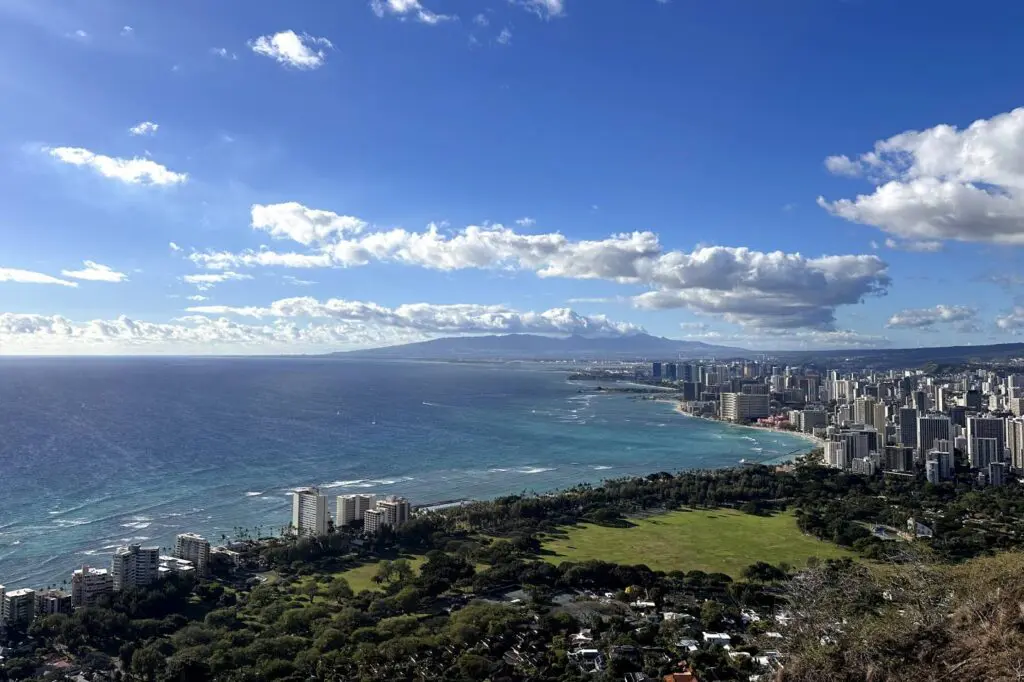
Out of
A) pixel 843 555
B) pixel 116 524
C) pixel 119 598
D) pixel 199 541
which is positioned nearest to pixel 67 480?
pixel 116 524

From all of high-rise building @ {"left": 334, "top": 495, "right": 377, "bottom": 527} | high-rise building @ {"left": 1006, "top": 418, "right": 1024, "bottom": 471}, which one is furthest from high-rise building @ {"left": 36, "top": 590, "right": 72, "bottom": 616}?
high-rise building @ {"left": 1006, "top": 418, "right": 1024, "bottom": 471}

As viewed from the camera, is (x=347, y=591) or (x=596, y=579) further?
(x=596, y=579)

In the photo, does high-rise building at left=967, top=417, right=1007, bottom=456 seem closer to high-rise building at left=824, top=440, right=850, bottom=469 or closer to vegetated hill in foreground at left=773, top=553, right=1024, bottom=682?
high-rise building at left=824, top=440, right=850, bottom=469

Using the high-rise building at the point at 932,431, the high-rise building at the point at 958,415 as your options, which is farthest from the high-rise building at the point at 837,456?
the high-rise building at the point at 958,415

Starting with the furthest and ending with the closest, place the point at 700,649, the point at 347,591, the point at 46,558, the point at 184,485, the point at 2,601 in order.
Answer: the point at 184,485 → the point at 46,558 → the point at 347,591 → the point at 2,601 → the point at 700,649

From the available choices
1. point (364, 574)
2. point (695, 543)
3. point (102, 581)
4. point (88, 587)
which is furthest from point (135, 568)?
point (695, 543)

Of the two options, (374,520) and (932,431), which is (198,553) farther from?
(932,431)

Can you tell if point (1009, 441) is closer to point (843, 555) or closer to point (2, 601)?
point (843, 555)

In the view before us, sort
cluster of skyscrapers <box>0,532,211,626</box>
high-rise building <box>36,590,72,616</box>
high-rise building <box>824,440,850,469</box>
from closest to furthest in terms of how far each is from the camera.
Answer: cluster of skyscrapers <box>0,532,211,626</box> < high-rise building <box>36,590,72,616</box> < high-rise building <box>824,440,850,469</box>
